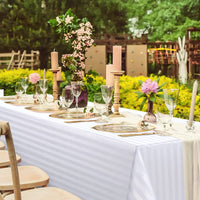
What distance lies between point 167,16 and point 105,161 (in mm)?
25808

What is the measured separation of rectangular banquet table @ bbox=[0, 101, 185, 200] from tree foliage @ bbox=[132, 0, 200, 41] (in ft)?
80.6

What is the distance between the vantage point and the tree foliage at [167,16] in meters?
27.1

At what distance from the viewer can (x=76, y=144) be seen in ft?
9.22

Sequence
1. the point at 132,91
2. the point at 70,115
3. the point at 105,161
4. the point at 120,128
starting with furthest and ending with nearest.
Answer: the point at 132,91, the point at 70,115, the point at 120,128, the point at 105,161

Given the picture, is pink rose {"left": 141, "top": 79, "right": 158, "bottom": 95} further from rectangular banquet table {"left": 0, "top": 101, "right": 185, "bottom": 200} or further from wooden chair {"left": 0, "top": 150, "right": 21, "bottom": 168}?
wooden chair {"left": 0, "top": 150, "right": 21, "bottom": 168}

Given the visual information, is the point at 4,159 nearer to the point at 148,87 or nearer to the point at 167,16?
the point at 148,87

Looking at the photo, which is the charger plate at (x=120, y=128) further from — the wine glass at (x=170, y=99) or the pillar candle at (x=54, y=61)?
the pillar candle at (x=54, y=61)

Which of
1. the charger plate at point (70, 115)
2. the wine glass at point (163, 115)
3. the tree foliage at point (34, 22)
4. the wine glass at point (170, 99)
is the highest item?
the tree foliage at point (34, 22)

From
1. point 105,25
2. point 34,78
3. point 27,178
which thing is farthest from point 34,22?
point 27,178

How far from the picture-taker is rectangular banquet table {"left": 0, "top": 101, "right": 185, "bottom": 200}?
7.55 ft

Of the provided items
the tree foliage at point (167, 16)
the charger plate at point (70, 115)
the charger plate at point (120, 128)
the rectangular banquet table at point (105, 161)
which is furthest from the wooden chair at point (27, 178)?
the tree foliage at point (167, 16)

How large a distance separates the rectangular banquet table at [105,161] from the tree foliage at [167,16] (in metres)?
24.6

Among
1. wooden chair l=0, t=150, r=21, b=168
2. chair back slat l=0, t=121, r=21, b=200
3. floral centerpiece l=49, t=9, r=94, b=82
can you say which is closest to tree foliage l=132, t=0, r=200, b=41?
floral centerpiece l=49, t=9, r=94, b=82

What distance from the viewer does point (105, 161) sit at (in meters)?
2.55
